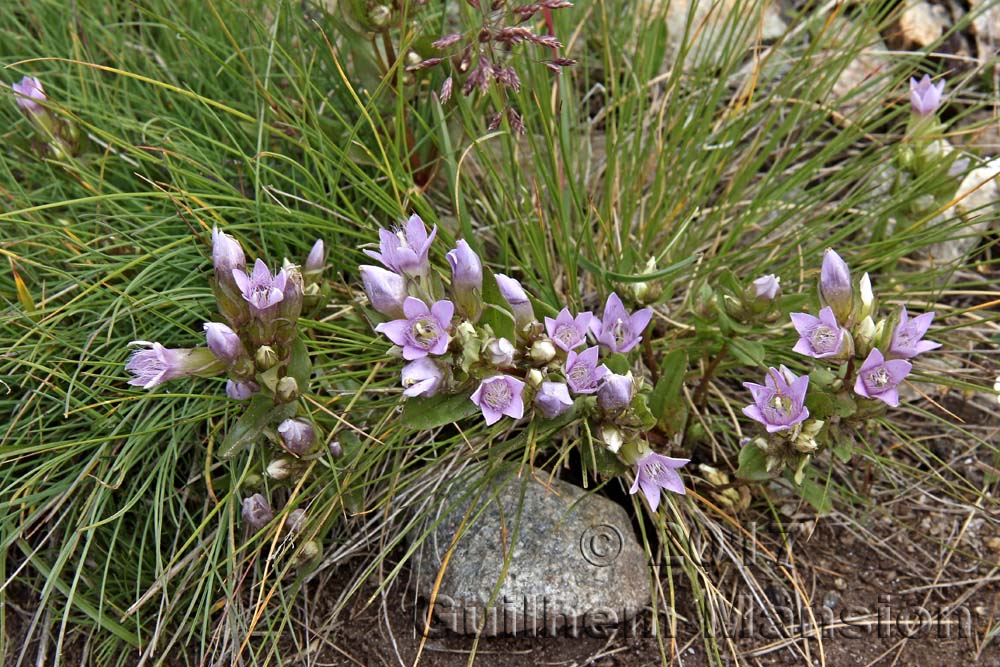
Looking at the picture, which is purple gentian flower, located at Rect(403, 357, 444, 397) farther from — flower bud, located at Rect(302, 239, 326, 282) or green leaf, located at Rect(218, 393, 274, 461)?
flower bud, located at Rect(302, 239, 326, 282)

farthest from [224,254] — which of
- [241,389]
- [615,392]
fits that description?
[615,392]

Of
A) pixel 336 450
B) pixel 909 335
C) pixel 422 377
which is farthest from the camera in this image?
pixel 336 450

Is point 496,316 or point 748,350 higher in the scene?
point 496,316

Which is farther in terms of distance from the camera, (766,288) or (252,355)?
(766,288)

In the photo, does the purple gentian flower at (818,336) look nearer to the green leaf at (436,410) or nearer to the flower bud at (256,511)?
the green leaf at (436,410)

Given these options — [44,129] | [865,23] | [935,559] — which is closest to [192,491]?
[44,129]

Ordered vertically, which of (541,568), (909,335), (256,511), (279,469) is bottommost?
(541,568)

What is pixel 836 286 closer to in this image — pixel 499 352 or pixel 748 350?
pixel 748 350

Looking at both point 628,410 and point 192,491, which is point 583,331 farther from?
point 192,491
